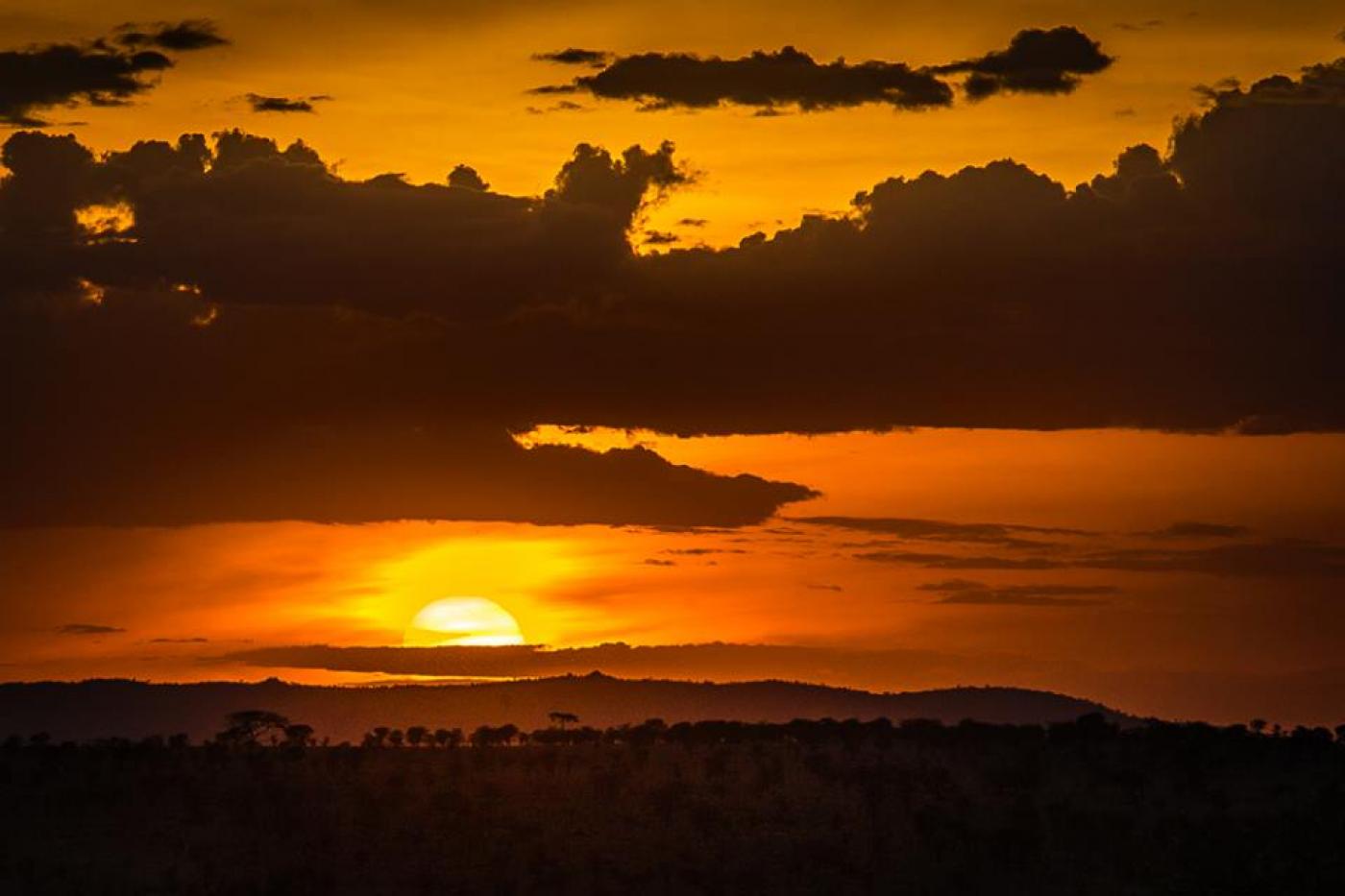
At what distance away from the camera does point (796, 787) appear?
106125 mm

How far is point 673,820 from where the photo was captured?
3915 inches

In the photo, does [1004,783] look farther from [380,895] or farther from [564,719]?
[564,719]

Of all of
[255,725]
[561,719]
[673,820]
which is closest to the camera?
[673,820]

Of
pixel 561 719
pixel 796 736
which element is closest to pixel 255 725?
pixel 561 719

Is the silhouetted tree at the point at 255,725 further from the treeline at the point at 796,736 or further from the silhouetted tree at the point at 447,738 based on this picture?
the silhouetted tree at the point at 447,738

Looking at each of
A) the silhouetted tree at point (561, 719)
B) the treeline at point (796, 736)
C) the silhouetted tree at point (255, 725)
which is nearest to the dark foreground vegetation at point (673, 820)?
the treeline at point (796, 736)

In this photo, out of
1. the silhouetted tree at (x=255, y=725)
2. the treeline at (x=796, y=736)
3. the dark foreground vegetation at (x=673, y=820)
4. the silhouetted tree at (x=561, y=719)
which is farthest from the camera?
the silhouetted tree at (x=561, y=719)

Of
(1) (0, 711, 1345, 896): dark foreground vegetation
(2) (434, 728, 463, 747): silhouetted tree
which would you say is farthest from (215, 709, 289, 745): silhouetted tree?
(1) (0, 711, 1345, 896): dark foreground vegetation

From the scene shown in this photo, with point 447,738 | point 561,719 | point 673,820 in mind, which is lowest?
point 673,820

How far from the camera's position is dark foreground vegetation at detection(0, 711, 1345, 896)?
94188 mm

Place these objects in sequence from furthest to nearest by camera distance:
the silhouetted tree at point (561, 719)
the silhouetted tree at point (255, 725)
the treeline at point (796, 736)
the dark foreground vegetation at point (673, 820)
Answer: the silhouetted tree at point (561, 719)
the silhouetted tree at point (255, 725)
the treeline at point (796, 736)
the dark foreground vegetation at point (673, 820)

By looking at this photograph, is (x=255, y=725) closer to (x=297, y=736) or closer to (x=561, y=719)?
(x=297, y=736)

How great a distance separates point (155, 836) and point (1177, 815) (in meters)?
38.0

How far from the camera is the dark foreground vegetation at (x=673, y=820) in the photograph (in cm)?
9419
